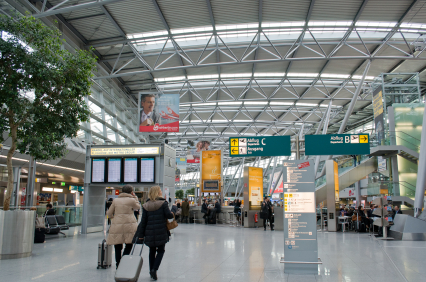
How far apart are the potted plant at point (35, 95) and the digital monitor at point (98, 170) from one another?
15.9 ft

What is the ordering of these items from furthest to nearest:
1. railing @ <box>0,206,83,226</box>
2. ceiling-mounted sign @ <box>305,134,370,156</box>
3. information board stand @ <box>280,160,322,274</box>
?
1. ceiling-mounted sign @ <box>305,134,370,156</box>
2. railing @ <box>0,206,83,226</box>
3. information board stand @ <box>280,160,322,274</box>

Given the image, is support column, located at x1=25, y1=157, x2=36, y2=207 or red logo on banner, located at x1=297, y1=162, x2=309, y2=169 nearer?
red logo on banner, located at x1=297, y1=162, x2=309, y2=169

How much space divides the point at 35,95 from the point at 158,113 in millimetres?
9753

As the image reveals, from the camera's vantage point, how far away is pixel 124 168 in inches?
553

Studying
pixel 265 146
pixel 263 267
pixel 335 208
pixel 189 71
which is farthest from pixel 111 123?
pixel 263 267

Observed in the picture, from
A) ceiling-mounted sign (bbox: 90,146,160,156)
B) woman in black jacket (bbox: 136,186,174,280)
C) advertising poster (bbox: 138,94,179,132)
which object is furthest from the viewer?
advertising poster (bbox: 138,94,179,132)

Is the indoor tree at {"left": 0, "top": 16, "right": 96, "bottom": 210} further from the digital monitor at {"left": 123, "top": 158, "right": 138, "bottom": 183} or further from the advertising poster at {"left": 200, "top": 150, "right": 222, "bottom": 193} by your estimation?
the advertising poster at {"left": 200, "top": 150, "right": 222, "bottom": 193}

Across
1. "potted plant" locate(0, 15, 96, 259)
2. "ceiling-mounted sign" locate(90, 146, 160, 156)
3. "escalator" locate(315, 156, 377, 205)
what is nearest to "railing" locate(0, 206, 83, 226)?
"ceiling-mounted sign" locate(90, 146, 160, 156)

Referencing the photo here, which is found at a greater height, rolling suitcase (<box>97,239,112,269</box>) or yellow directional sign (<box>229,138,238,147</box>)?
yellow directional sign (<box>229,138,238,147</box>)

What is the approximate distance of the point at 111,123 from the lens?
25.6 meters

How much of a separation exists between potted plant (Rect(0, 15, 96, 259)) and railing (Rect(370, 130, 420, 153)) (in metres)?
19.4

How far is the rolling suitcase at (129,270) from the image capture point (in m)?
5.13

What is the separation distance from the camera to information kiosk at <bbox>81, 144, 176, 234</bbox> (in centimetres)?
1396

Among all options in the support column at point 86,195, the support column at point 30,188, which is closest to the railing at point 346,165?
the support column at point 86,195
